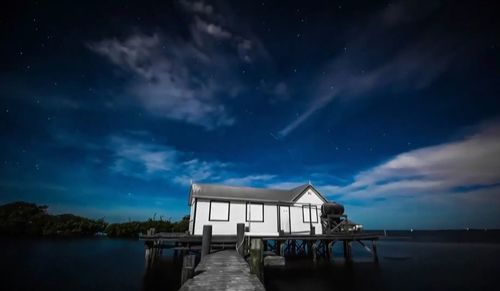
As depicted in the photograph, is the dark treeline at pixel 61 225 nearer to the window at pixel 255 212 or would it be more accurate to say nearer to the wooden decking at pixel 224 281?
the window at pixel 255 212

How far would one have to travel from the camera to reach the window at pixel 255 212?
861 inches

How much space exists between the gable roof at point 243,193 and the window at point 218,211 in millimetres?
640

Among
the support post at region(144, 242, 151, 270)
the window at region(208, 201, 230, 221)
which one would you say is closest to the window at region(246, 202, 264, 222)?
the window at region(208, 201, 230, 221)

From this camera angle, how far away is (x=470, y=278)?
20.0m

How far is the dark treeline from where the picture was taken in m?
65.3

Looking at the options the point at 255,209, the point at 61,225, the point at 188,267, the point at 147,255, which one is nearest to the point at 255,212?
the point at 255,209

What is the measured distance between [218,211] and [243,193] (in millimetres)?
3467

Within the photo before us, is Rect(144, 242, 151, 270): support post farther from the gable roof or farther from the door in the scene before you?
the door

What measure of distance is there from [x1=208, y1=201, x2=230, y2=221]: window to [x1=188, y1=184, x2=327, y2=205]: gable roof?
2.10ft

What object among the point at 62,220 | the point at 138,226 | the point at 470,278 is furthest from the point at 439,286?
the point at 62,220

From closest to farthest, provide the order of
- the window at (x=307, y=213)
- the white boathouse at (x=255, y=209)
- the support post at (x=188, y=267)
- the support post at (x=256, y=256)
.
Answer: the support post at (x=188, y=267)
the support post at (x=256, y=256)
the white boathouse at (x=255, y=209)
the window at (x=307, y=213)

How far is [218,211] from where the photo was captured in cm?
2080

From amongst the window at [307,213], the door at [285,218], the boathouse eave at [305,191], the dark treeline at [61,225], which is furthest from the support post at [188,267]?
the dark treeline at [61,225]

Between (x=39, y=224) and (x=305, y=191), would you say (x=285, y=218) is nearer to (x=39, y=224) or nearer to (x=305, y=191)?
(x=305, y=191)
